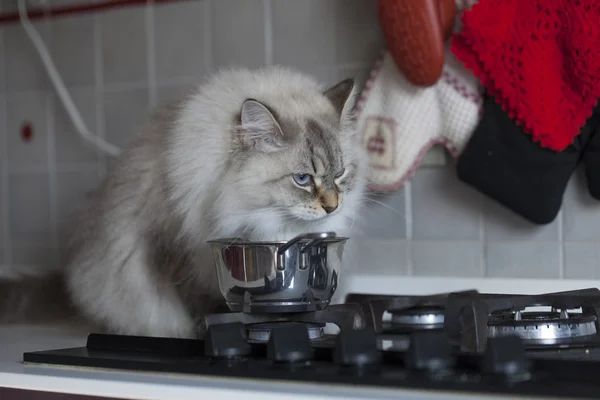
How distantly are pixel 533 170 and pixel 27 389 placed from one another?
1.04 metres

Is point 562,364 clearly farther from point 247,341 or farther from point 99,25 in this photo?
point 99,25

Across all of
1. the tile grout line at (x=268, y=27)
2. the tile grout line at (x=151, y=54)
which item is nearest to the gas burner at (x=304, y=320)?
the tile grout line at (x=268, y=27)

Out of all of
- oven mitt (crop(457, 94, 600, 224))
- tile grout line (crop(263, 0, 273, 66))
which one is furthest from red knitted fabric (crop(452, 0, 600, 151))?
tile grout line (crop(263, 0, 273, 66))

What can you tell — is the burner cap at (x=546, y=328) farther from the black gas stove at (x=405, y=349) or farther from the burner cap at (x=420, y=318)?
the burner cap at (x=420, y=318)

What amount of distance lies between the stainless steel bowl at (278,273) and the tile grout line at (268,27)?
0.80m

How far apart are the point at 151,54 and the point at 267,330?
3.67 feet

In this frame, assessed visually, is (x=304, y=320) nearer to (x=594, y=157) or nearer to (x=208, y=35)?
(x=594, y=157)

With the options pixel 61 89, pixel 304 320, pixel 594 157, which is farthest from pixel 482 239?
pixel 61 89

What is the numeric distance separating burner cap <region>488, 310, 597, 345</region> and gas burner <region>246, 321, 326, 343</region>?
26cm

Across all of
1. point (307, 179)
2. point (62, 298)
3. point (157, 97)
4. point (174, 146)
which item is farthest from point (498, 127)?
point (62, 298)

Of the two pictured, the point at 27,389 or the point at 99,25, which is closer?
the point at 27,389

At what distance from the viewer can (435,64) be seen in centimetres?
161

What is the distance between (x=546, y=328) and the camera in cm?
112

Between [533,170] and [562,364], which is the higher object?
[533,170]
